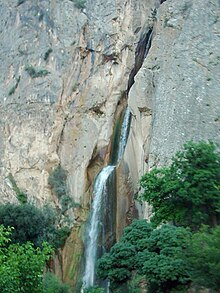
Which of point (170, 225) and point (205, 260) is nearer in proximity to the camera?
point (205, 260)

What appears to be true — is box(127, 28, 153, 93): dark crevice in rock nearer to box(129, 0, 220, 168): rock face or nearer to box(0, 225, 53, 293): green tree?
box(129, 0, 220, 168): rock face

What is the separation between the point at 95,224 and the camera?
2655cm

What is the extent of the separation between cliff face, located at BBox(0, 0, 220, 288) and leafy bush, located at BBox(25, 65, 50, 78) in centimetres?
7

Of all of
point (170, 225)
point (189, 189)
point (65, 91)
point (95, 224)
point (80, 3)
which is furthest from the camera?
point (80, 3)

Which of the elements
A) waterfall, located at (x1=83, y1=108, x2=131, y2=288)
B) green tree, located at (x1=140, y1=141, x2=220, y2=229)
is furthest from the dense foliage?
green tree, located at (x1=140, y1=141, x2=220, y2=229)

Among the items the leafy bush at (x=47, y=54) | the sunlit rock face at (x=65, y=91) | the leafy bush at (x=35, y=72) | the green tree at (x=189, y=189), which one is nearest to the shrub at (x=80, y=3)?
the sunlit rock face at (x=65, y=91)

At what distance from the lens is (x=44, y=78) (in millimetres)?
30531

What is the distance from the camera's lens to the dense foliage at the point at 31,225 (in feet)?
86.4

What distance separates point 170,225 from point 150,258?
202 centimetres

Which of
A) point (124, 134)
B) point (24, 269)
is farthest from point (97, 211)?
point (24, 269)

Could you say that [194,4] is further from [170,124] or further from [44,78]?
[44,78]

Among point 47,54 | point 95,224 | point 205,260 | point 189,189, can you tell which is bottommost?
point 205,260

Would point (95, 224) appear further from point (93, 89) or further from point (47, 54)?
point (47, 54)

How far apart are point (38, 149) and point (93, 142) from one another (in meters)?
3.25
